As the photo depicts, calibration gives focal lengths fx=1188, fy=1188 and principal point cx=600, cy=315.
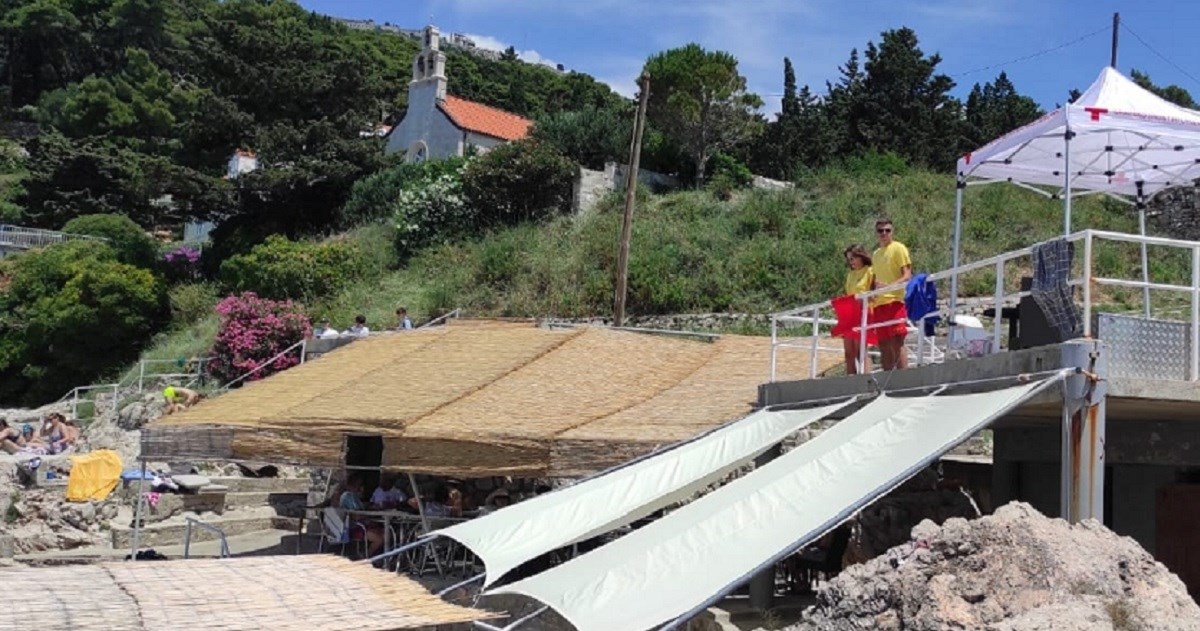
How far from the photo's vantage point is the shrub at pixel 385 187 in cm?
3469

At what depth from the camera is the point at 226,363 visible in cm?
2602

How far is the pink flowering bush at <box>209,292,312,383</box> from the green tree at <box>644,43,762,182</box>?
41.7 feet

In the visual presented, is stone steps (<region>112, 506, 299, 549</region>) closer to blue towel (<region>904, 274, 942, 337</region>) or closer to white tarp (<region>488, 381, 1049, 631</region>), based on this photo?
white tarp (<region>488, 381, 1049, 631</region>)

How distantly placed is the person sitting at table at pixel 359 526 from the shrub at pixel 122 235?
24.4 meters

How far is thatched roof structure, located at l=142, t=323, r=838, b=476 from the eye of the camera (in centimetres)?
1151

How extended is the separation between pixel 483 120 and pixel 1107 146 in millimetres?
30976

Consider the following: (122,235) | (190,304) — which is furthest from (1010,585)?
(122,235)

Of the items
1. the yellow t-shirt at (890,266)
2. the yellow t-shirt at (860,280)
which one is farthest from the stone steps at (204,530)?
the yellow t-shirt at (890,266)

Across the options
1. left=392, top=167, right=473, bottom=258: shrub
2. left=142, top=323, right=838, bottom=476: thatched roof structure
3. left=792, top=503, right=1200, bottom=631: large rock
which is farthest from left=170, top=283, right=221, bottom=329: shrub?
left=792, top=503, right=1200, bottom=631: large rock

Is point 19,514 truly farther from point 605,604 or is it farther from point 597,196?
point 597,196

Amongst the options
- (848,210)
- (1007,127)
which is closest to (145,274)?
(848,210)

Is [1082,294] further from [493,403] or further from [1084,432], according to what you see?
[493,403]

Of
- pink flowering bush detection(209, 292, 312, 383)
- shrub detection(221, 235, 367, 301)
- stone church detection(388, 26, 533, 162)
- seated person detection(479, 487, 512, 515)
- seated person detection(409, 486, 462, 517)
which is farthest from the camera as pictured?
stone church detection(388, 26, 533, 162)

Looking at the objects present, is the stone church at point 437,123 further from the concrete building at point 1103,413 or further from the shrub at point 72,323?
the concrete building at point 1103,413
